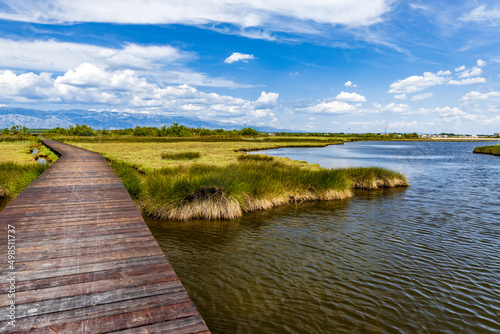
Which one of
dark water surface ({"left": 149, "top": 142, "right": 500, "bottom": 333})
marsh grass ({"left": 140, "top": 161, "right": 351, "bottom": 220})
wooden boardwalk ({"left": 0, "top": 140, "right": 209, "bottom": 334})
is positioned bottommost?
dark water surface ({"left": 149, "top": 142, "right": 500, "bottom": 333})

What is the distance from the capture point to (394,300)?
7.45m

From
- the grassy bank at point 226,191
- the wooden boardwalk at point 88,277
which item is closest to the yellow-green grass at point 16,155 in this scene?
the grassy bank at point 226,191

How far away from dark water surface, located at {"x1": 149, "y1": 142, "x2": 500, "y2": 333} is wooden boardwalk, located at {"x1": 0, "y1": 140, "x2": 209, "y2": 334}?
2.22 metres

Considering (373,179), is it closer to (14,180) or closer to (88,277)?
(88,277)

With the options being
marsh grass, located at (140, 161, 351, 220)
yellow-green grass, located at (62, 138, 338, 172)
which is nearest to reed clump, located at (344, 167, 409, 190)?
marsh grass, located at (140, 161, 351, 220)

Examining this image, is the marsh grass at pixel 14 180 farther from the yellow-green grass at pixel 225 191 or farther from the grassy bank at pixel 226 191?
the yellow-green grass at pixel 225 191

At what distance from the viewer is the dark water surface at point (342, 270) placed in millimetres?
6688

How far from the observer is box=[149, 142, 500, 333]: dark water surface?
669 centimetres

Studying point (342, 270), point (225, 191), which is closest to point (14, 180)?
point (225, 191)

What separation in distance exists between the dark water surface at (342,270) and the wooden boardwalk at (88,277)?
7.29 ft

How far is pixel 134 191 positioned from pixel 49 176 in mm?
4936

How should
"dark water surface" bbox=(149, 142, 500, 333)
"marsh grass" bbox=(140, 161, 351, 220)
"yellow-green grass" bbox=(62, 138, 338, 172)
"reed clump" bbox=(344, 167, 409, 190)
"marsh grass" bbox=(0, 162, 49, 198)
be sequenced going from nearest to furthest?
"dark water surface" bbox=(149, 142, 500, 333) → "marsh grass" bbox=(140, 161, 351, 220) → "marsh grass" bbox=(0, 162, 49, 198) → "reed clump" bbox=(344, 167, 409, 190) → "yellow-green grass" bbox=(62, 138, 338, 172)

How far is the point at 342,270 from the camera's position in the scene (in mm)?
8977

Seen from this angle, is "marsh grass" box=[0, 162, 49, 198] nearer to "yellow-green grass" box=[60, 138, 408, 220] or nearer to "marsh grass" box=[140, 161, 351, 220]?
"yellow-green grass" box=[60, 138, 408, 220]
